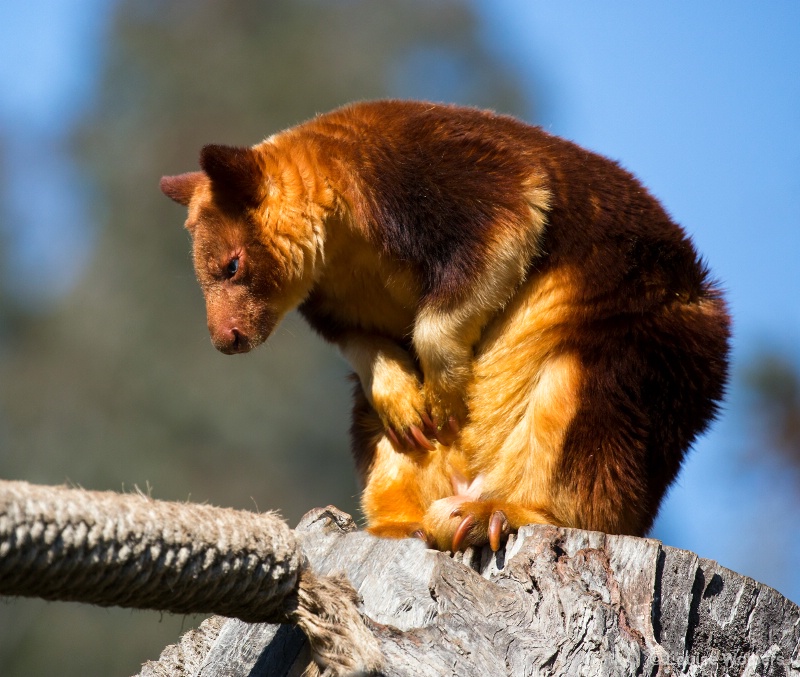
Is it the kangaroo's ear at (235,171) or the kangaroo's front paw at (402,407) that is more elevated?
the kangaroo's ear at (235,171)

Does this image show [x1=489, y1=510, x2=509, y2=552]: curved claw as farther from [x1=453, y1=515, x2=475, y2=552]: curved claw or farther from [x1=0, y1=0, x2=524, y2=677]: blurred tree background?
[x1=0, y1=0, x2=524, y2=677]: blurred tree background

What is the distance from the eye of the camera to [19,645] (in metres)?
19.4

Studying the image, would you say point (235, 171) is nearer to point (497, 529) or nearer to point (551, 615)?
point (497, 529)

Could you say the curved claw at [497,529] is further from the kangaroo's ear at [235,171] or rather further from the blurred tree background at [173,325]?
the blurred tree background at [173,325]

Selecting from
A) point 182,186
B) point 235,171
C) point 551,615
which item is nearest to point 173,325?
point 182,186

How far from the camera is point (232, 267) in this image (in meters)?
5.46

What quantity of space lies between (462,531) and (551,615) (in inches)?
30.2

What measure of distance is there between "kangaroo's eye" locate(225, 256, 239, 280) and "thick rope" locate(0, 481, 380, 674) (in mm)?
2170

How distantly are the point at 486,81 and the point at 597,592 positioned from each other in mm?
28917

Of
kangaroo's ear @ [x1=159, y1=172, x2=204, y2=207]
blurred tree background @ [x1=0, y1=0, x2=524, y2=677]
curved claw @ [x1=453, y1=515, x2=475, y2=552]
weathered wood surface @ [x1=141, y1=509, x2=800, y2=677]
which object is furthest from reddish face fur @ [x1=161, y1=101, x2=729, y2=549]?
blurred tree background @ [x1=0, y1=0, x2=524, y2=677]

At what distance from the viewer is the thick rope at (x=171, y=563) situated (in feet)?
9.45

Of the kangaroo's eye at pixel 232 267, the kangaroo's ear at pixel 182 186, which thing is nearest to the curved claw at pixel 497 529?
the kangaroo's eye at pixel 232 267

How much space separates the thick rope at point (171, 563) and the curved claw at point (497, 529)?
0.90 m

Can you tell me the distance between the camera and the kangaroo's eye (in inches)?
214
